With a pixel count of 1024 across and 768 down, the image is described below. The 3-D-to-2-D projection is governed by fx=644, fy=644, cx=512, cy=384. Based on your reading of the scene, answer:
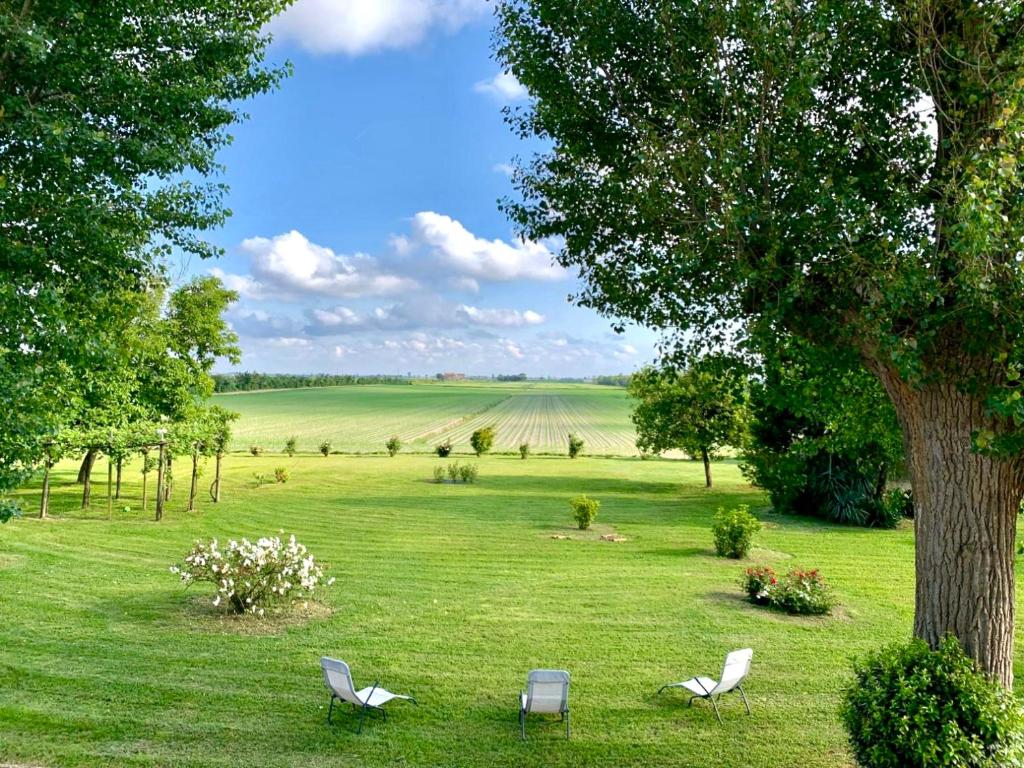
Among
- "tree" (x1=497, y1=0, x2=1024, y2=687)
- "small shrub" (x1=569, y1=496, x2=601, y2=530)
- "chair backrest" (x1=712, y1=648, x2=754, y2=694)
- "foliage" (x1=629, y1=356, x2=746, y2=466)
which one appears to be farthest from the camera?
"foliage" (x1=629, y1=356, x2=746, y2=466)

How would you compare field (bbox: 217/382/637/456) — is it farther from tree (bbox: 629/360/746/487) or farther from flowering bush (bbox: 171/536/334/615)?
flowering bush (bbox: 171/536/334/615)

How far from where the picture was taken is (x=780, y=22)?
6332 millimetres

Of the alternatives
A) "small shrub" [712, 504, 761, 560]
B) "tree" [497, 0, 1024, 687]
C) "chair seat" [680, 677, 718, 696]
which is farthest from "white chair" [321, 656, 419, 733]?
"small shrub" [712, 504, 761, 560]

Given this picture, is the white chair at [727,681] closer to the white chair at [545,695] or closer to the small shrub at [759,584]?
the white chair at [545,695]

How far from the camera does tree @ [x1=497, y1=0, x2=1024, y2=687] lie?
5.54 meters

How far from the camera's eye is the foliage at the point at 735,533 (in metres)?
17.5

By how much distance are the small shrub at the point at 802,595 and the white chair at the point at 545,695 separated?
266 inches

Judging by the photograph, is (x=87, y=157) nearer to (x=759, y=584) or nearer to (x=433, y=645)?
(x=433, y=645)

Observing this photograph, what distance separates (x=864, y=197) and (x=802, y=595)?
835 cm

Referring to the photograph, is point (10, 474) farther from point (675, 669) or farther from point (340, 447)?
point (340, 447)

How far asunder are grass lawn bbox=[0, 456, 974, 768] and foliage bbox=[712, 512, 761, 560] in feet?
1.94

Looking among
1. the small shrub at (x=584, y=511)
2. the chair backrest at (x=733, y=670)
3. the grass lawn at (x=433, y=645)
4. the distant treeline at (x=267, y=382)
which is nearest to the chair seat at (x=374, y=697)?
the grass lawn at (x=433, y=645)

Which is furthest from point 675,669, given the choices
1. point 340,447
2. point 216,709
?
point 340,447

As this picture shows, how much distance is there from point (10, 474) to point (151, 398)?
1888 cm
